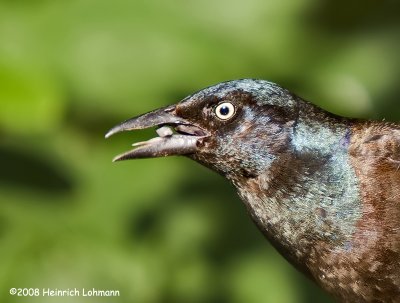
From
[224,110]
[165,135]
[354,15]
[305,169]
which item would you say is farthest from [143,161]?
[305,169]

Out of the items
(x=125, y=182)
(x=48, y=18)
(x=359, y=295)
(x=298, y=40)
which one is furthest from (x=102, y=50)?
(x=359, y=295)

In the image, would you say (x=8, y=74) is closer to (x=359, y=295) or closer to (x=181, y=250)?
(x=181, y=250)

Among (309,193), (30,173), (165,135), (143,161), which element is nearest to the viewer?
(309,193)

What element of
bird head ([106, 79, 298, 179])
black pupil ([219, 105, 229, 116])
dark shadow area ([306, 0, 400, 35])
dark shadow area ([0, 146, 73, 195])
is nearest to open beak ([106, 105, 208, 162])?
bird head ([106, 79, 298, 179])

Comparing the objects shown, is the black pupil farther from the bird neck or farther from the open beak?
the bird neck

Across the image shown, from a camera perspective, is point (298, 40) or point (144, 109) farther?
point (298, 40)

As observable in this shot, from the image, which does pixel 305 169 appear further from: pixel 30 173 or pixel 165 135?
pixel 30 173
